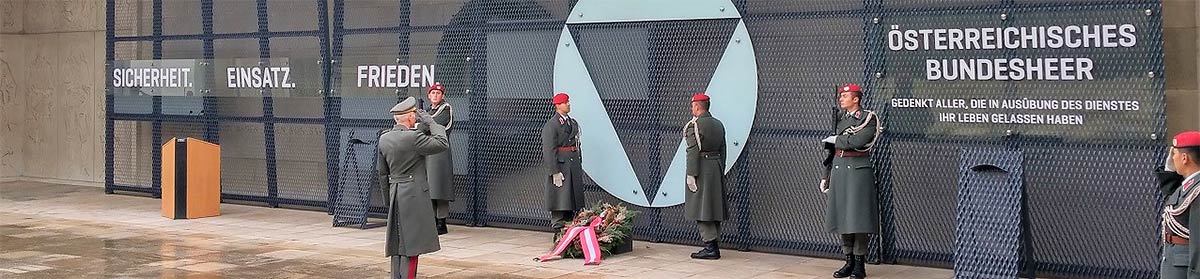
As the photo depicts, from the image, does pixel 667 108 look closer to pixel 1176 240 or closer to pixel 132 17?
pixel 1176 240

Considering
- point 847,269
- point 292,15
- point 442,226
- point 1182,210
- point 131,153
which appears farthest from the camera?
point 131,153

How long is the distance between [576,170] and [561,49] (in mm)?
1413

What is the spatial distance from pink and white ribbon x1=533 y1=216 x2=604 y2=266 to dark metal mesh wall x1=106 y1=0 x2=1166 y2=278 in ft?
4.19

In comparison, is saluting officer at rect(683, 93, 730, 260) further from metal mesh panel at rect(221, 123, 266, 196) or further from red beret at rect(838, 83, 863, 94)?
metal mesh panel at rect(221, 123, 266, 196)

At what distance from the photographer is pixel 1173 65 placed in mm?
9859

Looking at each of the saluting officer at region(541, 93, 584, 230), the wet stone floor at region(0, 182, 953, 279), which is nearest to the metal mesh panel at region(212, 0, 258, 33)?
the wet stone floor at region(0, 182, 953, 279)

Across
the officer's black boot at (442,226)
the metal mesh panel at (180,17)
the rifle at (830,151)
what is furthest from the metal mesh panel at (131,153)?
the rifle at (830,151)

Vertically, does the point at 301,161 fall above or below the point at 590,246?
above

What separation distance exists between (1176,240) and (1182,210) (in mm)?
187

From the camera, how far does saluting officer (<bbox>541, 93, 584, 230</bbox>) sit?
1219 cm

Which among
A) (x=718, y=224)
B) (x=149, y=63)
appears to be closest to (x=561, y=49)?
(x=718, y=224)

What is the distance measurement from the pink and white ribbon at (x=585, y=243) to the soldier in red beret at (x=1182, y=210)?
5.41 metres

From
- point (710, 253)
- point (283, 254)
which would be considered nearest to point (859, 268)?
point (710, 253)

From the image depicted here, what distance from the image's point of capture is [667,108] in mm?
12328
